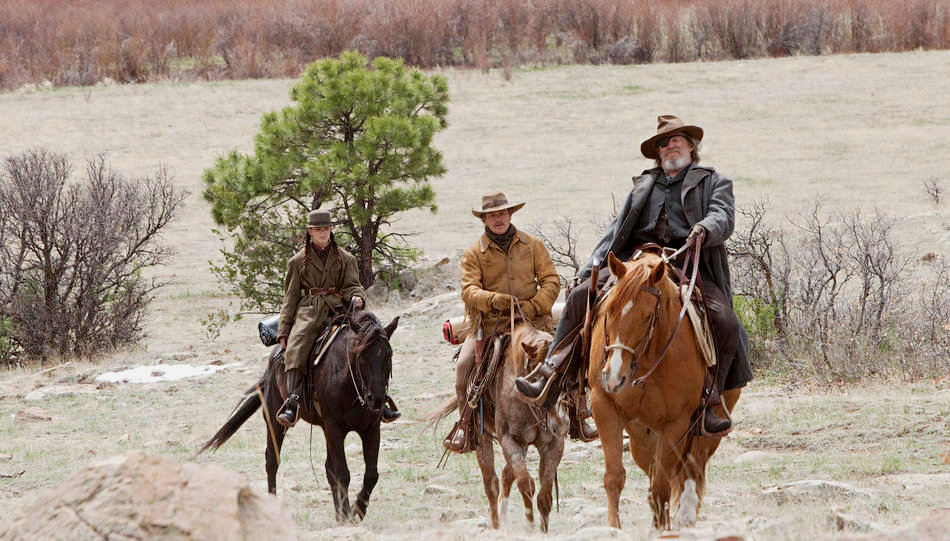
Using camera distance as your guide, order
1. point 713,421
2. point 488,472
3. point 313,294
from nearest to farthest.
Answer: point 713,421 → point 488,472 → point 313,294

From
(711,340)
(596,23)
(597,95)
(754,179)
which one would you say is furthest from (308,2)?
(711,340)

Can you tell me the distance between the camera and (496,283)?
8.78m

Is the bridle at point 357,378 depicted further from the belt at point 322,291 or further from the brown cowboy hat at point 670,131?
the brown cowboy hat at point 670,131

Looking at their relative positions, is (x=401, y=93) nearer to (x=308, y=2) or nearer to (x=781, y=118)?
(x=781, y=118)

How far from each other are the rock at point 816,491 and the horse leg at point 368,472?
10.5 feet

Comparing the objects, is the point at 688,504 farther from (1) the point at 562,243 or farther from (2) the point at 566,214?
(2) the point at 566,214

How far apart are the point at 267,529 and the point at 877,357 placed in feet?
35.1

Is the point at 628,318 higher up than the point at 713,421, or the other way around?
A: the point at 628,318

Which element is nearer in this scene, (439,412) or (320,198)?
(439,412)

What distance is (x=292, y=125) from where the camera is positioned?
70.8ft

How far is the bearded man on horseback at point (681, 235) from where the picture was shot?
7324 mm

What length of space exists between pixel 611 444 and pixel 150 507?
133 inches

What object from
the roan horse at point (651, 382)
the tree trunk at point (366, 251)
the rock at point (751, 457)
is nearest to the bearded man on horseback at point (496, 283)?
the roan horse at point (651, 382)

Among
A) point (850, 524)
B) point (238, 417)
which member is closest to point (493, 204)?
point (238, 417)
